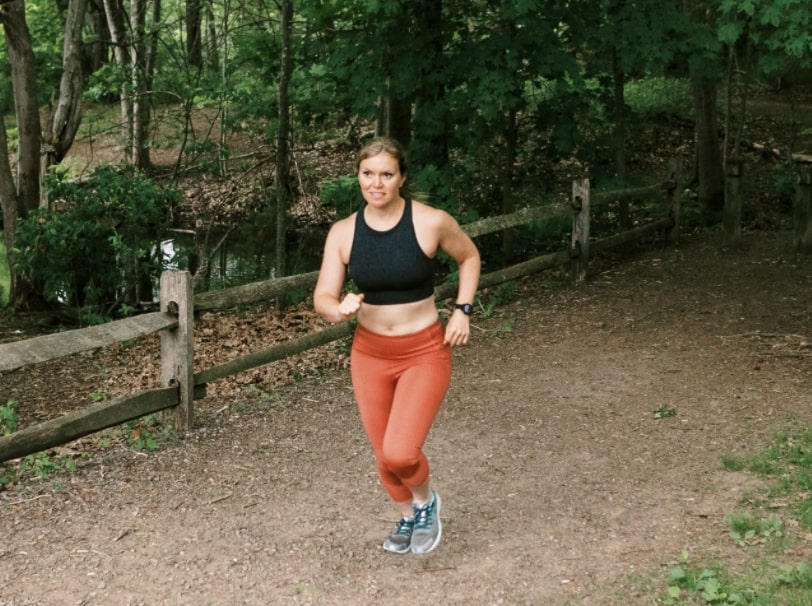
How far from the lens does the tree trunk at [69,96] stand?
1236cm

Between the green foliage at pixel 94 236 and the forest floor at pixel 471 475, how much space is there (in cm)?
155

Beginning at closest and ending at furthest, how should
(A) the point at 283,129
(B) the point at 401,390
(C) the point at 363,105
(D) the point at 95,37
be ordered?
(B) the point at 401,390 < (C) the point at 363,105 < (A) the point at 283,129 < (D) the point at 95,37

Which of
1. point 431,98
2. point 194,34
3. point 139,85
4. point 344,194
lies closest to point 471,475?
point 344,194

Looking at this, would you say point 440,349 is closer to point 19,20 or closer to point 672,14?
point 672,14

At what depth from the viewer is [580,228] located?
38.7 ft

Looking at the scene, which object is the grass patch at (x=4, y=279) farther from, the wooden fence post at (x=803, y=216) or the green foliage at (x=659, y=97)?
the green foliage at (x=659, y=97)

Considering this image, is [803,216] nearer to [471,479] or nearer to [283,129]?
[283,129]

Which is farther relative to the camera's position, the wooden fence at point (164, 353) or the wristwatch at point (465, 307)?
the wooden fence at point (164, 353)

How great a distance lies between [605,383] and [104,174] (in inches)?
264

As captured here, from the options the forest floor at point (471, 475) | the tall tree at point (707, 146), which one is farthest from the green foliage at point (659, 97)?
the forest floor at point (471, 475)

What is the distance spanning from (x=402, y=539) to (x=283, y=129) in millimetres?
8259

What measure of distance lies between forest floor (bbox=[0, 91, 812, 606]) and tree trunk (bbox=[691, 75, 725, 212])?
19.1 feet

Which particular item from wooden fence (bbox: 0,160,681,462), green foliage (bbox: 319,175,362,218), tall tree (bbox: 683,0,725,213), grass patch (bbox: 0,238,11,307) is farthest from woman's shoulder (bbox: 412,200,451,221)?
tall tree (bbox: 683,0,725,213)

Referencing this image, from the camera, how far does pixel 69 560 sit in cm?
498
